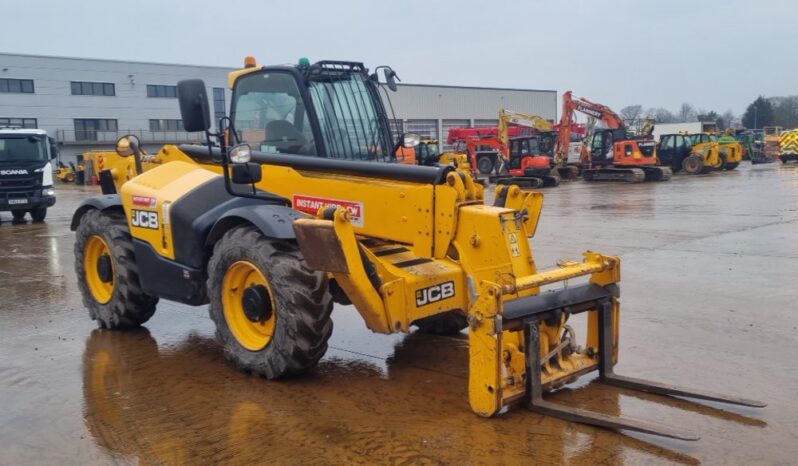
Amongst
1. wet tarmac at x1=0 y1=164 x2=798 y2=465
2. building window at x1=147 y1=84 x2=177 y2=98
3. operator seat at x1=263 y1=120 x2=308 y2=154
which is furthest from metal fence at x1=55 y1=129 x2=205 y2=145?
operator seat at x1=263 y1=120 x2=308 y2=154

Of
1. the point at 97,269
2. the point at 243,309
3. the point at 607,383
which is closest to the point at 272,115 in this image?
the point at 243,309

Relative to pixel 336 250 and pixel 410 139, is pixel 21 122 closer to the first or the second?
pixel 410 139

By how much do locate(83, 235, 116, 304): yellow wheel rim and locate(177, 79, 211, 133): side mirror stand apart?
2.31 m

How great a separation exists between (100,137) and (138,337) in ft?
187

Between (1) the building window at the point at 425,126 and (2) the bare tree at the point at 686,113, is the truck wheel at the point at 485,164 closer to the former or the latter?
(1) the building window at the point at 425,126

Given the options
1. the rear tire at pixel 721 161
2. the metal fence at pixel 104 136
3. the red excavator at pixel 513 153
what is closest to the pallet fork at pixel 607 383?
the red excavator at pixel 513 153

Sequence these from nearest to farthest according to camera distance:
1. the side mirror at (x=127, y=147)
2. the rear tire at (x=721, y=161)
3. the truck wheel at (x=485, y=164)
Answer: the side mirror at (x=127, y=147) → the rear tire at (x=721, y=161) → the truck wheel at (x=485, y=164)

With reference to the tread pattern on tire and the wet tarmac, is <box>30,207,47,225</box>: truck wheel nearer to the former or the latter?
the tread pattern on tire

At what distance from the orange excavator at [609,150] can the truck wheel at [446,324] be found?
26.9 metres

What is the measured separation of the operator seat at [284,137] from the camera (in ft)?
20.2

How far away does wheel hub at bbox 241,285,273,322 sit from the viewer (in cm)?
535

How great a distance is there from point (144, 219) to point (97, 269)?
1.16m

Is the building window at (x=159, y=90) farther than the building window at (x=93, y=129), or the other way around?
the building window at (x=159, y=90)

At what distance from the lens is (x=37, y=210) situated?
19.9 meters
